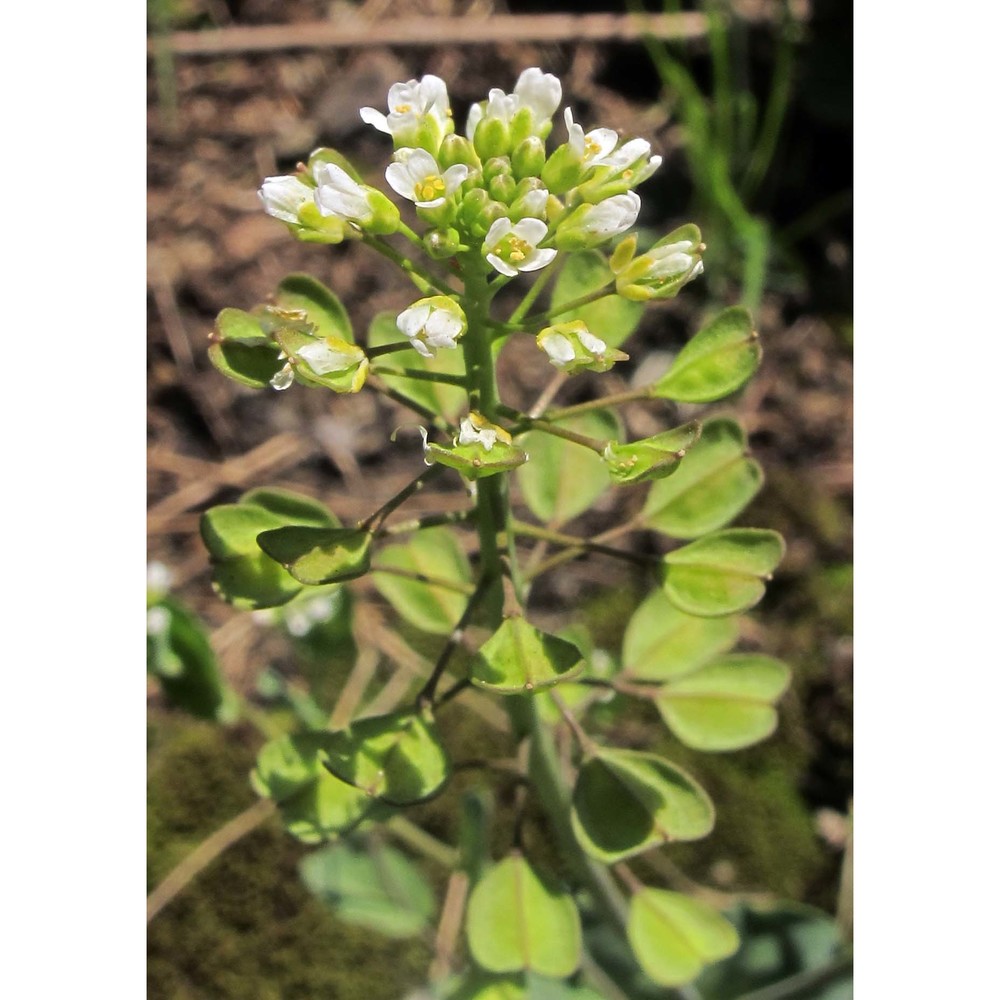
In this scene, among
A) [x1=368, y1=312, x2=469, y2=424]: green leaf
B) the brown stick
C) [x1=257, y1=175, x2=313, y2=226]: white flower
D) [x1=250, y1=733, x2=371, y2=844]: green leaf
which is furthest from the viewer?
the brown stick

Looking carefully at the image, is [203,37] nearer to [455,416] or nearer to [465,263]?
[455,416]

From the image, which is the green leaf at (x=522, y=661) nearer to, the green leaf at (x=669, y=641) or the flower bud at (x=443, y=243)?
the flower bud at (x=443, y=243)

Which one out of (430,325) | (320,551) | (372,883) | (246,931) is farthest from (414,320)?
(246,931)

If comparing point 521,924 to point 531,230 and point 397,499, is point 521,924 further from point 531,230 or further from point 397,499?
point 531,230

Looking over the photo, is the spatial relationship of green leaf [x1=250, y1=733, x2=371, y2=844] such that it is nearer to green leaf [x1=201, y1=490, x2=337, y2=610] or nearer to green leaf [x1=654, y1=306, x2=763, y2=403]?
green leaf [x1=201, y1=490, x2=337, y2=610]

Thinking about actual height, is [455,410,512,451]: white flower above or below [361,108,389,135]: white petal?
below

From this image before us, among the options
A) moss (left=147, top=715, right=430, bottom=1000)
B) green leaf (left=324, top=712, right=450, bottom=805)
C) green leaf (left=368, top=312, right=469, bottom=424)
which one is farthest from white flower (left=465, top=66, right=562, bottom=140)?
moss (left=147, top=715, right=430, bottom=1000)
